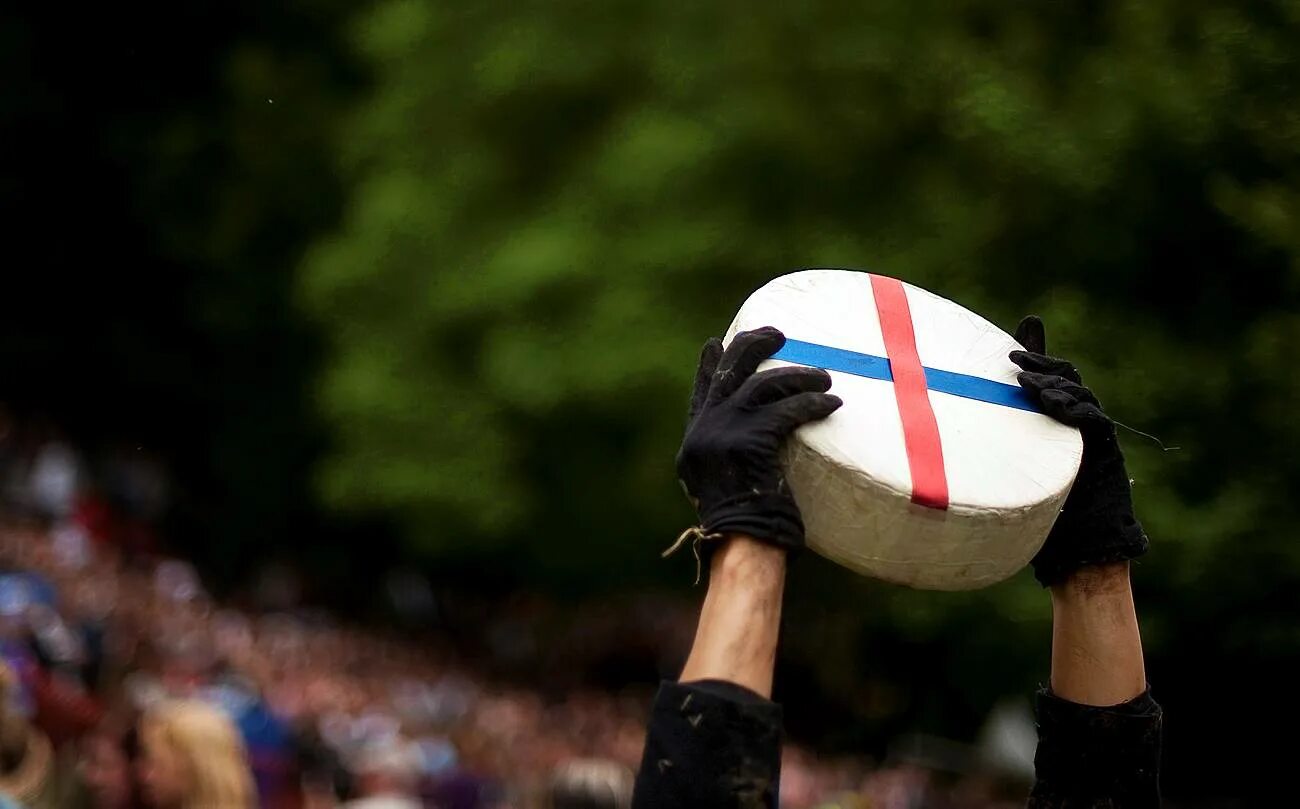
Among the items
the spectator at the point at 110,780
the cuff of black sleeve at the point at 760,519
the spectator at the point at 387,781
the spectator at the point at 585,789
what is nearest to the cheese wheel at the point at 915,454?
the cuff of black sleeve at the point at 760,519

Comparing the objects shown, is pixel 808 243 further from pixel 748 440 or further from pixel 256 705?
pixel 748 440

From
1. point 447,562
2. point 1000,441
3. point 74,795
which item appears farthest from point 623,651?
point 1000,441

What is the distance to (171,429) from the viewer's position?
1036 inches

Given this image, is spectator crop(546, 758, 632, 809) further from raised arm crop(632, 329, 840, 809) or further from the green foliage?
the green foliage

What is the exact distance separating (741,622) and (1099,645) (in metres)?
0.73

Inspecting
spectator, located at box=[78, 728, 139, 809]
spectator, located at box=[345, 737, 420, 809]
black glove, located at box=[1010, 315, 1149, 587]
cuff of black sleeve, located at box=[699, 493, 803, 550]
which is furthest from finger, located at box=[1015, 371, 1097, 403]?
spectator, located at box=[78, 728, 139, 809]

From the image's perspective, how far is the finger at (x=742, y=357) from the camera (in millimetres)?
2805

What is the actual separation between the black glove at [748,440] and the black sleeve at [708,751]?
0.29 m

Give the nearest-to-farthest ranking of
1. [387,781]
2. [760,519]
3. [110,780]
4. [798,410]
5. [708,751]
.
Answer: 1. [708,751]
2. [760,519]
3. [798,410]
4. [110,780]
5. [387,781]

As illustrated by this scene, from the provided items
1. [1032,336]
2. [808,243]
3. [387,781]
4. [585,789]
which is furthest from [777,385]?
[808,243]

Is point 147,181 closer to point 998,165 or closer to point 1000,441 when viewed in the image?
point 998,165

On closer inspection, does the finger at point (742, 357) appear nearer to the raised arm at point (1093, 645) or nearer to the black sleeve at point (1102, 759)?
the raised arm at point (1093, 645)

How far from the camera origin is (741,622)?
2.45m

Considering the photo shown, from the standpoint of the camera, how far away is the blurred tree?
9.32 meters
